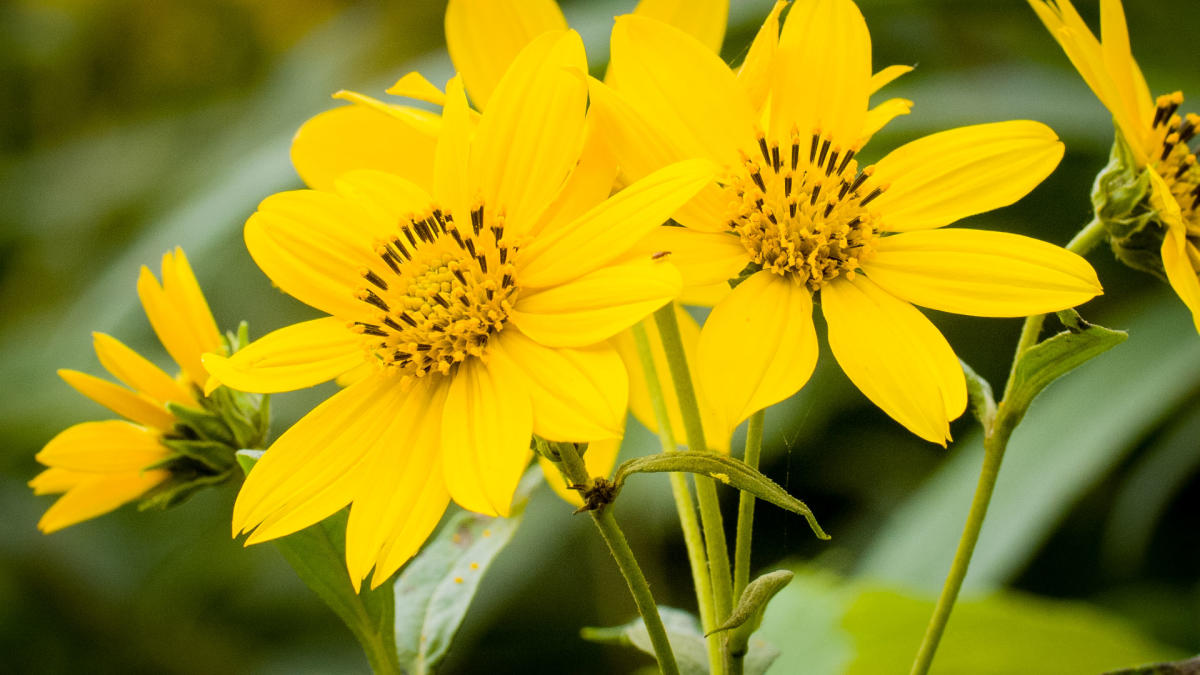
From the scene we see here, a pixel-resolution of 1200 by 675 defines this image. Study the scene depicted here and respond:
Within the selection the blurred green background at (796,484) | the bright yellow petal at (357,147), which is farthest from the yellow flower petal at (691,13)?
the blurred green background at (796,484)

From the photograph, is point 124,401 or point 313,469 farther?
point 124,401

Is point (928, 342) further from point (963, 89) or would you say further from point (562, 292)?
point (963, 89)

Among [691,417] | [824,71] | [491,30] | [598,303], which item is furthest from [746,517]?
[491,30]

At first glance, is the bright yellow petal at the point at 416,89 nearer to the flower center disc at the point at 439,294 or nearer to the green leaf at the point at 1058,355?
the flower center disc at the point at 439,294

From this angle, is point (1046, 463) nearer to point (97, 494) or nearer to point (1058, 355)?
point (1058, 355)

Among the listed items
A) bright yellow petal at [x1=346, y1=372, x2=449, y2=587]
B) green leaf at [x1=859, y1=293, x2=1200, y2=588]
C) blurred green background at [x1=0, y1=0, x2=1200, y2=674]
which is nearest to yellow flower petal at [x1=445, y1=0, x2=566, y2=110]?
bright yellow petal at [x1=346, y1=372, x2=449, y2=587]

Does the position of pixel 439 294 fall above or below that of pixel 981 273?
above

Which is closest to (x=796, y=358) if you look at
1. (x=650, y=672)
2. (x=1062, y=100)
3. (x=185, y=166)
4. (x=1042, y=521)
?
(x=650, y=672)
